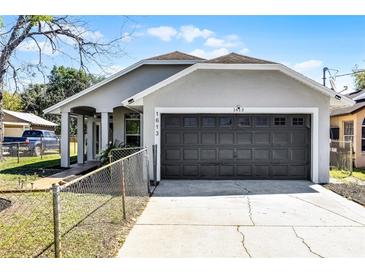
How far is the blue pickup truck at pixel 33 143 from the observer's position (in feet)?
81.5

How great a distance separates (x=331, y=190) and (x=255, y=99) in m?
3.90

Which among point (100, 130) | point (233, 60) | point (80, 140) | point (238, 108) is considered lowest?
point (80, 140)

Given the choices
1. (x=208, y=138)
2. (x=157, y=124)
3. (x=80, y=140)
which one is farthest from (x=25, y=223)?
(x=80, y=140)

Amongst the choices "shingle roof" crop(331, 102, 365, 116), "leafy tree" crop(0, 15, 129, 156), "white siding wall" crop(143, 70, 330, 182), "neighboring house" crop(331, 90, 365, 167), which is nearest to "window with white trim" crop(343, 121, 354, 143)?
"neighboring house" crop(331, 90, 365, 167)

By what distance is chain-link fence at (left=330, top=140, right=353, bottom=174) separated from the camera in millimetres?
16000

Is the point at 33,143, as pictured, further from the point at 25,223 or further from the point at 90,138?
the point at 25,223

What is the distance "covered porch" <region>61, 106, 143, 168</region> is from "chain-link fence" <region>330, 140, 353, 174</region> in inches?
373

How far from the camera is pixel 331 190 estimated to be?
1087 cm

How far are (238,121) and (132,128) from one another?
23.5ft

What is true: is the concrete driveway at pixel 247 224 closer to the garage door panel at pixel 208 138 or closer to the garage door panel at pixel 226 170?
the garage door panel at pixel 226 170

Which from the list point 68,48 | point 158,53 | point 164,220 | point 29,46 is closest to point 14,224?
point 164,220

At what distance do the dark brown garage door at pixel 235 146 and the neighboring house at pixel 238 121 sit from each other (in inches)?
1.4

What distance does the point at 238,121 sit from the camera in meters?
12.5

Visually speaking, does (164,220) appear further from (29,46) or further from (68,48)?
(29,46)
